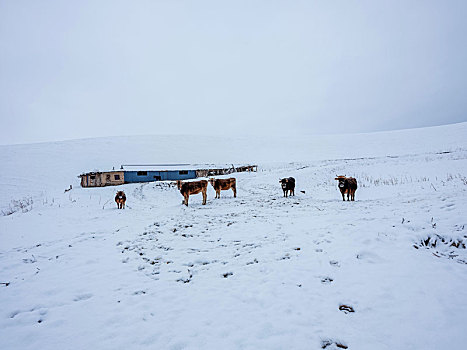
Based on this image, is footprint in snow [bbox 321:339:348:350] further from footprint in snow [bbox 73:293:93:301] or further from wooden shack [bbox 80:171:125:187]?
wooden shack [bbox 80:171:125:187]

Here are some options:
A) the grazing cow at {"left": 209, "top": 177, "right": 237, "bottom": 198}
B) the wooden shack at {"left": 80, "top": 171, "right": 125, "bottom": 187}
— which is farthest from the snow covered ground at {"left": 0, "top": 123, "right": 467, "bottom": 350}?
the wooden shack at {"left": 80, "top": 171, "right": 125, "bottom": 187}

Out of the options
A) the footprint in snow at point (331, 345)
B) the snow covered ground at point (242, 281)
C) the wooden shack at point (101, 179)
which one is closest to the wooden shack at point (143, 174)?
the wooden shack at point (101, 179)

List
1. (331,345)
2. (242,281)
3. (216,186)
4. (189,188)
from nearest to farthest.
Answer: (331,345), (242,281), (189,188), (216,186)

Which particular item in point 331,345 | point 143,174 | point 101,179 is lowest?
point 331,345

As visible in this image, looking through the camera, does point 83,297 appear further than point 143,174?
No

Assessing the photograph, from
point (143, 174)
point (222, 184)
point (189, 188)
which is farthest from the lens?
point (143, 174)

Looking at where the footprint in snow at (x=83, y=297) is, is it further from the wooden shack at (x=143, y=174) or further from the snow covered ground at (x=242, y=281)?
the wooden shack at (x=143, y=174)

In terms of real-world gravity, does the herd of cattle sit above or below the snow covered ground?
above

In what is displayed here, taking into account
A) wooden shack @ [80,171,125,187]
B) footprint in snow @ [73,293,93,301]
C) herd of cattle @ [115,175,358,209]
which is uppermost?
wooden shack @ [80,171,125,187]

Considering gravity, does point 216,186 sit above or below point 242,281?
above

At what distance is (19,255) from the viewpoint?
5637mm

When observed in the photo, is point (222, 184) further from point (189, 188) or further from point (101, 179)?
point (101, 179)

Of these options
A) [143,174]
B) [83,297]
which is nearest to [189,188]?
[83,297]

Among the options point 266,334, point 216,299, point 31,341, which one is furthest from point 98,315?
point 266,334
